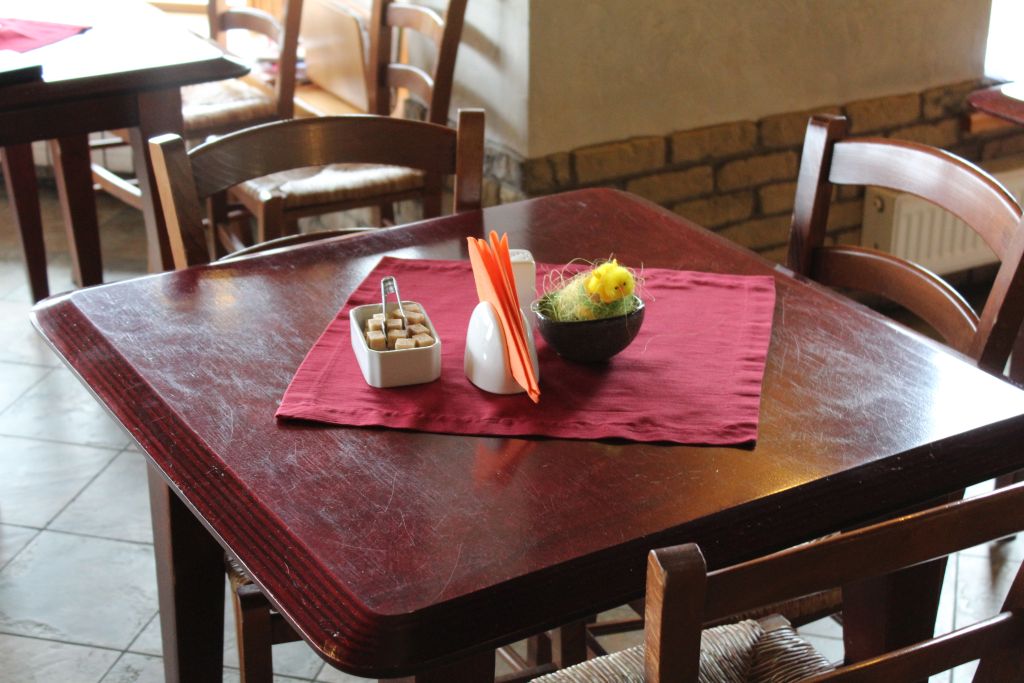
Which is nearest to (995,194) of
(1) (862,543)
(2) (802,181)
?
(2) (802,181)

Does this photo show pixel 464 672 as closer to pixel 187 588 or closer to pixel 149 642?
pixel 187 588

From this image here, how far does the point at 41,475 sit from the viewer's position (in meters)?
2.74

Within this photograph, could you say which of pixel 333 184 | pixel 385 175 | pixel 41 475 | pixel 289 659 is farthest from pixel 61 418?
pixel 289 659

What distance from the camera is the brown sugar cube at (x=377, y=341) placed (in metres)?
1.36

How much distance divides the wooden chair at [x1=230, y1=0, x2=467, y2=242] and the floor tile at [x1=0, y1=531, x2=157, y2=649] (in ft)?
2.66

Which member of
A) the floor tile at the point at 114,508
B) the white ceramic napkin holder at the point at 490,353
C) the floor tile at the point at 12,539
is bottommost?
the floor tile at the point at 12,539

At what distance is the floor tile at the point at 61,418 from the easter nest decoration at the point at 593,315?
175 cm

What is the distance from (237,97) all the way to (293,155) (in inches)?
67.5

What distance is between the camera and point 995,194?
1646mm

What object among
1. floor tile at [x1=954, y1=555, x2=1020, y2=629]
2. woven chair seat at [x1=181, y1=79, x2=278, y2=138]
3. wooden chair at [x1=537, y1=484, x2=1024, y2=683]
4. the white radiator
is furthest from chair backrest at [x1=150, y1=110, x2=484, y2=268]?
the white radiator

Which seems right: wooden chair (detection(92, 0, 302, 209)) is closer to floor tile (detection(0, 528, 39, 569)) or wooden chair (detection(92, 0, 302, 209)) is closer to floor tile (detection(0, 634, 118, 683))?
floor tile (detection(0, 528, 39, 569))

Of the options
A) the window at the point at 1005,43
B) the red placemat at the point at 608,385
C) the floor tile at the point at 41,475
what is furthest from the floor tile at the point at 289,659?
the window at the point at 1005,43

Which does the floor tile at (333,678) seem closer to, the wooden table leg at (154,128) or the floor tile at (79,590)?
the floor tile at (79,590)

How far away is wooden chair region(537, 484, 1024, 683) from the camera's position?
0.81 m
